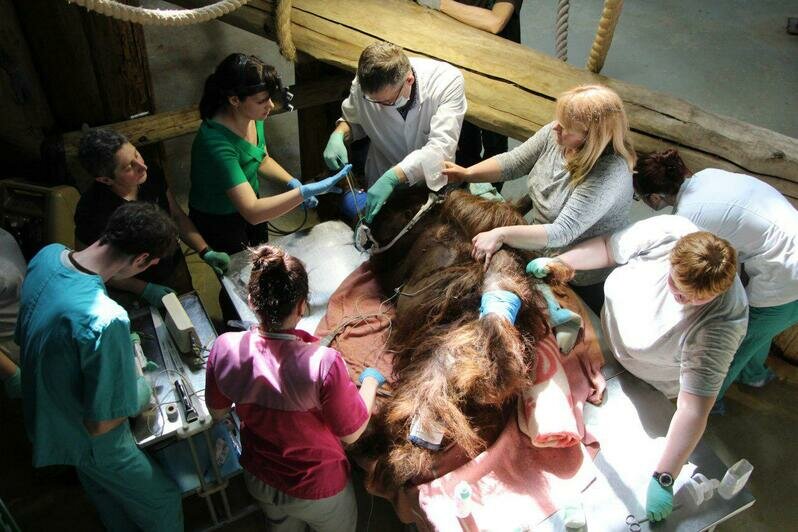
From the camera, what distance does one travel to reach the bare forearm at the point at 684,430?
220 cm

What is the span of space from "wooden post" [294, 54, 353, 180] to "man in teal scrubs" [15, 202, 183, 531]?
2283 millimetres

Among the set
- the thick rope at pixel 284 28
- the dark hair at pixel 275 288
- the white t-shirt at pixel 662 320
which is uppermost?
the thick rope at pixel 284 28

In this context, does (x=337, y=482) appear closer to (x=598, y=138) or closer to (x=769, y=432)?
(x=598, y=138)

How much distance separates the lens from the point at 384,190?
115 inches

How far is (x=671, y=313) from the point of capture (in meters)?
2.32

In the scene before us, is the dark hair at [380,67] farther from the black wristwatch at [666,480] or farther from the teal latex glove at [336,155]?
the black wristwatch at [666,480]

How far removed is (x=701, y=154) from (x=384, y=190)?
1.61m

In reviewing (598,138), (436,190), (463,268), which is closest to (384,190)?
(436,190)

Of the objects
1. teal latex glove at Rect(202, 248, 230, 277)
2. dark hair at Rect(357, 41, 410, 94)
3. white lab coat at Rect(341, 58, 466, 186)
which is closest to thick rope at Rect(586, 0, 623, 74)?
white lab coat at Rect(341, 58, 466, 186)

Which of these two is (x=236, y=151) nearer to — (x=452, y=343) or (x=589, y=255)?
(x=452, y=343)

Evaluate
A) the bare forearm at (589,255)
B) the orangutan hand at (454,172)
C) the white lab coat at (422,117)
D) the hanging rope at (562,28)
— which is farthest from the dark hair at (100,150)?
the hanging rope at (562,28)

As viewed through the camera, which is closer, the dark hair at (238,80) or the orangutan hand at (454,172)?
the dark hair at (238,80)

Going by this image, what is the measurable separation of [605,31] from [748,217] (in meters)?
1.24

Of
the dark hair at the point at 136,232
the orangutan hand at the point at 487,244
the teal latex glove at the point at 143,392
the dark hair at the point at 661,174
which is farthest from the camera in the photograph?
the dark hair at the point at 661,174
